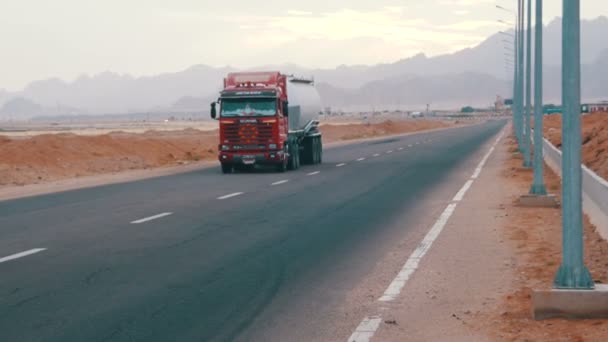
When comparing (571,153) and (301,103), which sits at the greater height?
(301,103)

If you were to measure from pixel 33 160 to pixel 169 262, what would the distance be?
98.5 ft

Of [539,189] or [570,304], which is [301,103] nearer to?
[539,189]

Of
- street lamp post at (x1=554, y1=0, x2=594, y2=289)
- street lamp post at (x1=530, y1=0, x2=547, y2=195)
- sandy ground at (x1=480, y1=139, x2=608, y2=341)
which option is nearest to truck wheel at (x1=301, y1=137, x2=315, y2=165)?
sandy ground at (x1=480, y1=139, x2=608, y2=341)

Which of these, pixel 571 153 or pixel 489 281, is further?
pixel 489 281

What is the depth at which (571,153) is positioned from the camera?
9.72 meters

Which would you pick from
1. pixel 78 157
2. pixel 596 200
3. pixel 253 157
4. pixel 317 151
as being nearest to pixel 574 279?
pixel 596 200

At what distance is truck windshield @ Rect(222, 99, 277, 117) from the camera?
116 feet

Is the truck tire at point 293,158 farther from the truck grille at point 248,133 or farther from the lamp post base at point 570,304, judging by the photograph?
the lamp post base at point 570,304

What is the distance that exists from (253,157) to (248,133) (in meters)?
0.82

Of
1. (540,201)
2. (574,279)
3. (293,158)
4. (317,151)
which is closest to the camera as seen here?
(574,279)

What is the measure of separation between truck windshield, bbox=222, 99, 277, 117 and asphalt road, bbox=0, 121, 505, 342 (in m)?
8.15

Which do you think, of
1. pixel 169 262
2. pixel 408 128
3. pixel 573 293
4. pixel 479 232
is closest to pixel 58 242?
pixel 169 262

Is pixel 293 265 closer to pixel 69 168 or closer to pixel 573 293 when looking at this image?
pixel 573 293

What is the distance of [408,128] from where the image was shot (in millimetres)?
127375
